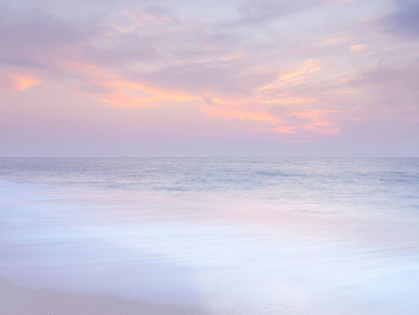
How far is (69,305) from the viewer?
11.1 ft

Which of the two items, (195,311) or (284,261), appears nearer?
(195,311)

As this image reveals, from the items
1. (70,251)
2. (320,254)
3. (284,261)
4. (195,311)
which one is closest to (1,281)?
(70,251)

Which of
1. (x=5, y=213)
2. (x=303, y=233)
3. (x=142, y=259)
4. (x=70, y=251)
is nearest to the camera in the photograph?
(x=142, y=259)

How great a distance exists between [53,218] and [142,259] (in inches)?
192

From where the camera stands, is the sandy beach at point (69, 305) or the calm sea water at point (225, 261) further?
the calm sea water at point (225, 261)

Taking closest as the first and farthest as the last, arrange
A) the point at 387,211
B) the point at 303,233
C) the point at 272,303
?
the point at 272,303 → the point at 303,233 → the point at 387,211

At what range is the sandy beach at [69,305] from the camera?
10.6ft

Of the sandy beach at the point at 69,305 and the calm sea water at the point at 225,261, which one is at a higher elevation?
the sandy beach at the point at 69,305

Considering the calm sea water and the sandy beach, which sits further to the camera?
the calm sea water

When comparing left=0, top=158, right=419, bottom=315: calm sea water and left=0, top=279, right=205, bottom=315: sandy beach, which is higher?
left=0, top=279, right=205, bottom=315: sandy beach

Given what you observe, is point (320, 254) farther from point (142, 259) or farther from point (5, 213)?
point (5, 213)

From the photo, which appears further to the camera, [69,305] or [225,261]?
[225,261]

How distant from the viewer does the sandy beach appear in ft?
10.6

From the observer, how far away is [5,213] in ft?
32.5
